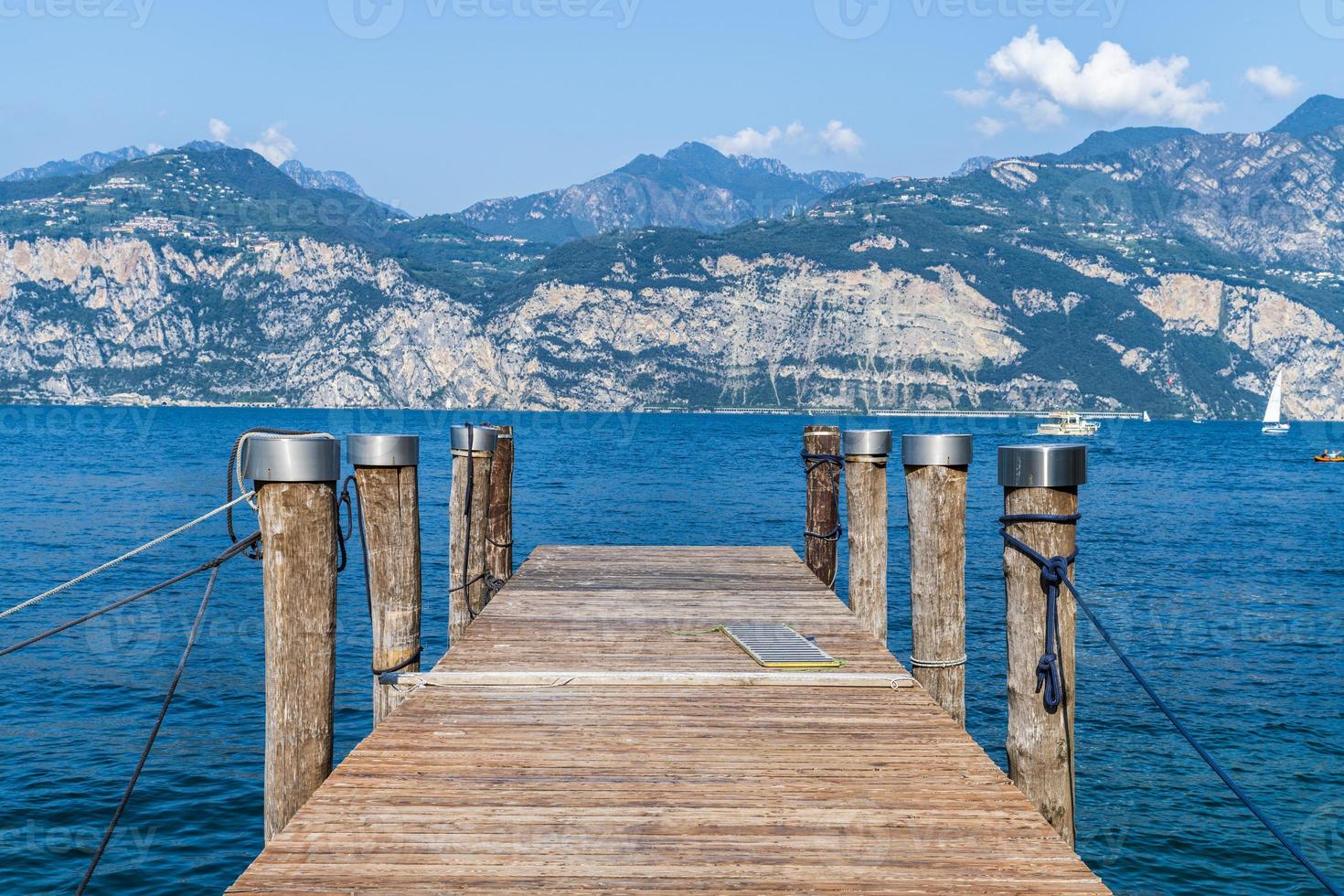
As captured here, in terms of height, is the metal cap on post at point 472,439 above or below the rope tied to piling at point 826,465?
above

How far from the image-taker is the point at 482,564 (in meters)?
12.5

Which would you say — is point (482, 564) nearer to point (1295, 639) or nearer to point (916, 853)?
point (916, 853)

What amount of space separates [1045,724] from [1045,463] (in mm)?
1391

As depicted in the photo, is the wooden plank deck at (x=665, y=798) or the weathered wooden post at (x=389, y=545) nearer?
the wooden plank deck at (x=665, y=798)

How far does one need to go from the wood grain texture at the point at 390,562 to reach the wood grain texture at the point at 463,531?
11.2 feet

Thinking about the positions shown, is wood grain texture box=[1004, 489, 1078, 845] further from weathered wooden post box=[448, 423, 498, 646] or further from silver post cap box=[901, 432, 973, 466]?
weathered wooden post box=[448, 423, 498, 646]

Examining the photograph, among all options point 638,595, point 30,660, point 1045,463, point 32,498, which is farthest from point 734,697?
point 32,498

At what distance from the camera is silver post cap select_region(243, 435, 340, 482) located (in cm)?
550

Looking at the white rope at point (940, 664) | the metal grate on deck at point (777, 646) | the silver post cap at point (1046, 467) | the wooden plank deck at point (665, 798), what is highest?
the silver post cap at point (1046, 467)

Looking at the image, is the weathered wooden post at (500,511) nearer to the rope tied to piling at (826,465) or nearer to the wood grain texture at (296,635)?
the rope tied to piling at (826,465)

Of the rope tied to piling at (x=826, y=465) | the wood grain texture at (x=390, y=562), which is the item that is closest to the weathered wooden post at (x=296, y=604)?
the wood grain texture at (x=390, y=562)

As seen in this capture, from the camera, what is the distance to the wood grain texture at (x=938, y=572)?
7828 mm

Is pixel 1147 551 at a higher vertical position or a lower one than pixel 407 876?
lower

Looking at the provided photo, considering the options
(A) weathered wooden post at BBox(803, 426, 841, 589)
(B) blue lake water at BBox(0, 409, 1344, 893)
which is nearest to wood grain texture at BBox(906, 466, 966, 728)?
(A) weathered wooden post at BBox(803, 426, 841, 589)
